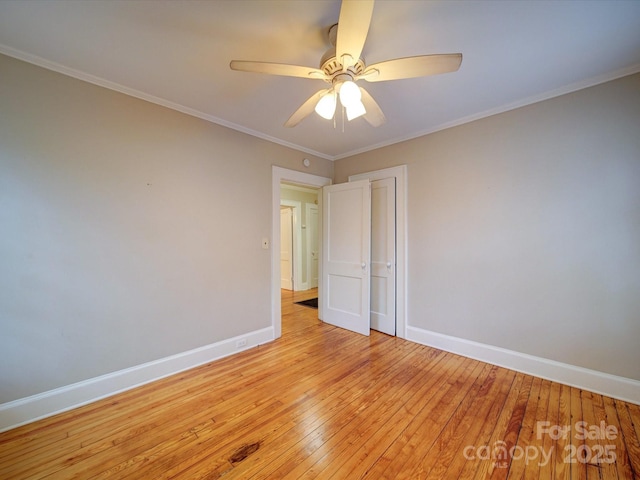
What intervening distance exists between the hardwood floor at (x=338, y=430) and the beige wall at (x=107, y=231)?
452 mm

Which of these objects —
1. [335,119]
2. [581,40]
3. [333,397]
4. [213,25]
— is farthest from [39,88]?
[581,40]

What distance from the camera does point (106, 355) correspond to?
2021 mm

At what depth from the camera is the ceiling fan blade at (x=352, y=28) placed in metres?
1.02

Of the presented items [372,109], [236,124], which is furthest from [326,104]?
[236,124]

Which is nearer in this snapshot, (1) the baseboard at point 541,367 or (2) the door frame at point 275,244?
Answer: (1) the baseboard at point 541,367

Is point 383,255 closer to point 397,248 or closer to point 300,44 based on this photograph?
point 397,248

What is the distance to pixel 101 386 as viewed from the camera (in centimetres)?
199

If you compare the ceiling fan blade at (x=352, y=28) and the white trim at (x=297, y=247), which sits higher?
the ceiling fan blade at (x=352, y=28)

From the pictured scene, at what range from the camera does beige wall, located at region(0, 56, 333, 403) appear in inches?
67.2

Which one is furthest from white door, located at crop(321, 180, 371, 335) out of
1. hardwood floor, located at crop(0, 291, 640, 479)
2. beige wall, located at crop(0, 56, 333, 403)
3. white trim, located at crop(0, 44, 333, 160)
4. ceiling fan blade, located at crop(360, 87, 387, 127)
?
ceiling fan blade, located at crop(360, 87, 387, 127)

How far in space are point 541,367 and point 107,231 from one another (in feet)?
→ 13.1

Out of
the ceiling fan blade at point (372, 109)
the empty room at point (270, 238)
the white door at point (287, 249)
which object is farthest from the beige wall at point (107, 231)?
the white door at point (287, 249)

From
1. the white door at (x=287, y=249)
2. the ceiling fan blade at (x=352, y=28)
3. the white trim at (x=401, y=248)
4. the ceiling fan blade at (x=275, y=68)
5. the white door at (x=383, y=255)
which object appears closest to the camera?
the ceiling fan blade at (x=352, y=28)

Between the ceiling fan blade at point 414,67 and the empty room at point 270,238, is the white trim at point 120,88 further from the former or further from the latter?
the ceiling fan blade at point 414,67
